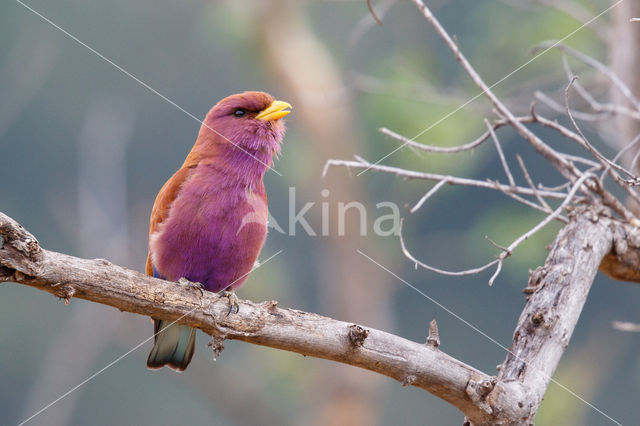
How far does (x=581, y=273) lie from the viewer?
7.62 ft

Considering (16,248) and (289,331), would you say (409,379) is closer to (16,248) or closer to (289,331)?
(289,331)

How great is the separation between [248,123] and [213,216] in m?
0.50

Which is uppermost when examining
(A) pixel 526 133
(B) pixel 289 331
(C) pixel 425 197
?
(A) pixel 526 133

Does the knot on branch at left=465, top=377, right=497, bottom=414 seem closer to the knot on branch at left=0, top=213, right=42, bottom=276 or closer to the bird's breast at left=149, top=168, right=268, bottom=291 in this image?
the bird's breast at left=149, top=168, right=268, bottom=291

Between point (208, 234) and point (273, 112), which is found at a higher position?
point (273, 112)

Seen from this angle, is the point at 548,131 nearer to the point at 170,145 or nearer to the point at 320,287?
the point at 320,287

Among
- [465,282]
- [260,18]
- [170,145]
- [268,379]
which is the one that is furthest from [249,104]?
[465,282]

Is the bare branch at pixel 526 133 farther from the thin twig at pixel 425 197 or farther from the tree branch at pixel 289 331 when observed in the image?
the tree branch at pixel 289 331

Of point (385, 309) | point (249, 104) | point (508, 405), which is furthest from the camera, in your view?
point (385, 309)

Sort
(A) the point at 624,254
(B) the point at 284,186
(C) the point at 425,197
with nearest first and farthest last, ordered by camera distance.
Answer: (C) the point at 425,197 < (A) the point at 624,254 < (B) the point at 284,186

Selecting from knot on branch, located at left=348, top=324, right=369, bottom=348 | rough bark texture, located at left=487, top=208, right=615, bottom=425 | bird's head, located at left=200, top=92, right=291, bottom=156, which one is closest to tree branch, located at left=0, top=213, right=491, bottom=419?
knot on branch, located at left=348, top=324, right=369, bottom=348

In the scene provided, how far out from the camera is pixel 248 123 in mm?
2740

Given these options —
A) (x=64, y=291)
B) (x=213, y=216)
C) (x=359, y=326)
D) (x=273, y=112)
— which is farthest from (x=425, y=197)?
(x=64, y=291)

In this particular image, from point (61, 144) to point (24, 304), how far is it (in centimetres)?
165
